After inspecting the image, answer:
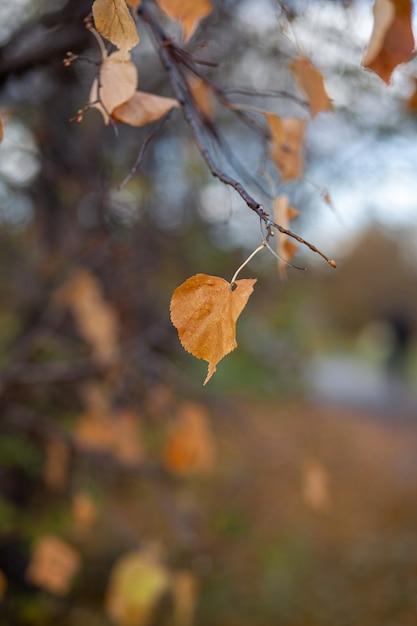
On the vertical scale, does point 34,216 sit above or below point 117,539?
above

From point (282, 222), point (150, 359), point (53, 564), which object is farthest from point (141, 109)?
point (150, 359)

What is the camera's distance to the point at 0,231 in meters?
2.66

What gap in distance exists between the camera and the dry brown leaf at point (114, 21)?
51cm

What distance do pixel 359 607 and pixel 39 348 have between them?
1916 millimetres

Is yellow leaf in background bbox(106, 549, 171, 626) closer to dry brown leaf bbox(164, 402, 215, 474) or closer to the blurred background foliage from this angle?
the blurred background foliage

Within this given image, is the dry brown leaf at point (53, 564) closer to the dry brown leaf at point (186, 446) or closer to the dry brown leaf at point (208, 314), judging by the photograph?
the dry brown leaf at point (186, 446)

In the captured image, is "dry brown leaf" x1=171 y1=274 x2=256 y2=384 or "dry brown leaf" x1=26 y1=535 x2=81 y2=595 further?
"dry brown leaf" x1=26 y1=535 x2=81 y2=595

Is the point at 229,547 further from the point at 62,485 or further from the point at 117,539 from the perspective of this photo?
the point at 62,485

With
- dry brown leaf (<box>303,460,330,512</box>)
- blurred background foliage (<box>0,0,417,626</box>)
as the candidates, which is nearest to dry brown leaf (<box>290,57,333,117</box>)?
blurred background foliage (<box>0,0,417,626</box>)

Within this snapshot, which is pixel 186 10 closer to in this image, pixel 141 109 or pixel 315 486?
pixel 141 109

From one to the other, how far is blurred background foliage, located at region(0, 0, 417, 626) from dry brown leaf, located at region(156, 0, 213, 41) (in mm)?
114

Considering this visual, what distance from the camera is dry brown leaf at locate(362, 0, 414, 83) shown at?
53cm

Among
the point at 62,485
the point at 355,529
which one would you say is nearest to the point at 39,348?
the point at 62,485

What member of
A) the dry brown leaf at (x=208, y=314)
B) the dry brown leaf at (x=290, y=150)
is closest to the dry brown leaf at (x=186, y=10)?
the dry brown leaf at (x=290, y=150)
